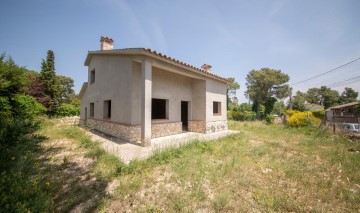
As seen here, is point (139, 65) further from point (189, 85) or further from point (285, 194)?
point (285, 194)

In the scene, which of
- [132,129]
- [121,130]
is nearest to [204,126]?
[132,129]

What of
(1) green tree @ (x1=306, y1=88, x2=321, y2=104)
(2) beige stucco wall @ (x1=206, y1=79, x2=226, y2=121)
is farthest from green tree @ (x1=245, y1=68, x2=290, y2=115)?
(1) green tree @ (x1=306, y1=88, x2=321, y2=104)

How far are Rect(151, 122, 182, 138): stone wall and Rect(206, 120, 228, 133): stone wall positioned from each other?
2056 millimetres

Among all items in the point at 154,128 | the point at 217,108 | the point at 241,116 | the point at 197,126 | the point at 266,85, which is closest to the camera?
the point at 154,128

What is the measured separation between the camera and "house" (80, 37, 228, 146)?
6534mm

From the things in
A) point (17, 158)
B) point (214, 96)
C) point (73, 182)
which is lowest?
point (73, 182)

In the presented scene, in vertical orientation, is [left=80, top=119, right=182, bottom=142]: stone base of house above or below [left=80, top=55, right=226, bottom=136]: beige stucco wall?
below

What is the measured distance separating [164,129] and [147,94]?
2.99 m

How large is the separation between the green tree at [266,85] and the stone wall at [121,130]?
1105 inches

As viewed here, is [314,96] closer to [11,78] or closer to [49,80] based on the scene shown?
[11,78]

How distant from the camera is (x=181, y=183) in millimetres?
3711

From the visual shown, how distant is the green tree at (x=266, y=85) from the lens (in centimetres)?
2839

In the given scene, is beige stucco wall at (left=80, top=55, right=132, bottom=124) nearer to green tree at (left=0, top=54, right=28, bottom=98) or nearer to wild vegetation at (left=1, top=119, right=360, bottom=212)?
wild vegetation at (left=1, top=119, right=360, bottom=212)

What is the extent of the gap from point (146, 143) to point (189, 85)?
220 inches
